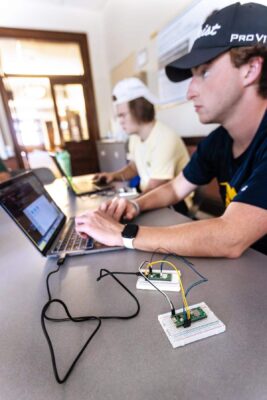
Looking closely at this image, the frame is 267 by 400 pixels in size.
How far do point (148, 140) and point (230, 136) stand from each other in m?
0.77

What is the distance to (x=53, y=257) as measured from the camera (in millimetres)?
686

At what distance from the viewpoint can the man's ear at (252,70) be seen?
70cm

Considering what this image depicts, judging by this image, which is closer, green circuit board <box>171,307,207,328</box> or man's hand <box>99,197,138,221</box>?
green circuit board <box>171,307,207,328</box>

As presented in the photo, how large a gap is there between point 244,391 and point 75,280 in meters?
0.40

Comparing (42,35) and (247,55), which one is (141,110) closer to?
(247,55)

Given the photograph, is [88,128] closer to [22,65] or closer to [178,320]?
[22,65]

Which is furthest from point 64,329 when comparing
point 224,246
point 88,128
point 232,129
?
point 88,128

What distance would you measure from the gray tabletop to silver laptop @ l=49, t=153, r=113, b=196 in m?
0.88

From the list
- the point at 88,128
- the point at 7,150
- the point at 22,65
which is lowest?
the point at 7,150

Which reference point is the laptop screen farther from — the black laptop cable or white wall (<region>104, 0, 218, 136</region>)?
white wall (<region>104, 0, 218, 136</region>)

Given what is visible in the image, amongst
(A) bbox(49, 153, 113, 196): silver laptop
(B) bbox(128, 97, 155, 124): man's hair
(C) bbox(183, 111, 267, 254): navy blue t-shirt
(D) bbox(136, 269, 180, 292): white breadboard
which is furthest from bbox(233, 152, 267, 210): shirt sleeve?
(B) bbox(128, 97, 155, 124): man's hair

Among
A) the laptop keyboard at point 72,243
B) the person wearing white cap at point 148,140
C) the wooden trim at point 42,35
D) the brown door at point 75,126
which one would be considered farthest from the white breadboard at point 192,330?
the wooden trim at point 42,35

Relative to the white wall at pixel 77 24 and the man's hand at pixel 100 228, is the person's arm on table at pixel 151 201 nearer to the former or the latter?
the man's hand at pixel 100 228

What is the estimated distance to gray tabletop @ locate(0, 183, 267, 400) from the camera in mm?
312
